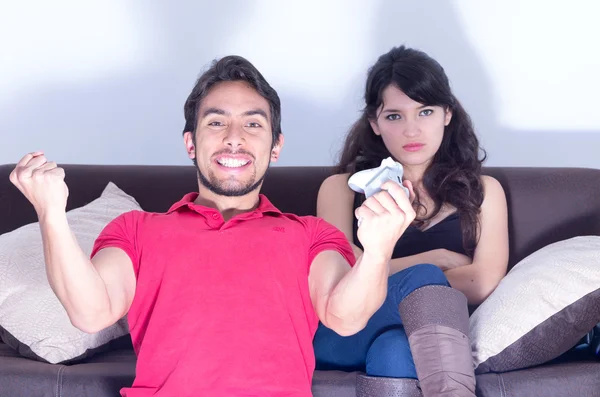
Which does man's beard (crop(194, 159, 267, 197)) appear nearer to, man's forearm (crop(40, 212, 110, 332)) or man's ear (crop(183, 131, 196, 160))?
man's ear (crop(183, 131, 196, 160))

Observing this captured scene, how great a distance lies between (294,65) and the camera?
294 cm

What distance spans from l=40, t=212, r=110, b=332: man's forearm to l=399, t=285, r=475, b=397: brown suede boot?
0.66 meters

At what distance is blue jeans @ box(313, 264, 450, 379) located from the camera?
1.75 metres

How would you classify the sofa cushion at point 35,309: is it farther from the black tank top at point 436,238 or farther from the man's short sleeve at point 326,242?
the black tank top at point 436,238

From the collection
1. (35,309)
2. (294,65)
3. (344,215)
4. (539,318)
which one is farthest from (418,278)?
(294,65)

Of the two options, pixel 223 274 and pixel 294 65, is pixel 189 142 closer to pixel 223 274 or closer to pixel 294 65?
pixel 223 274

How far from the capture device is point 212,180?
6.14ft

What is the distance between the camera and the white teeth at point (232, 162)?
1.86 meters

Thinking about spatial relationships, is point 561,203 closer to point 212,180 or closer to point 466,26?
point 466,26

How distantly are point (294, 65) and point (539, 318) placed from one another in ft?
4.73

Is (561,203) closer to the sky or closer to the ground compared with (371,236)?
closer to the ground

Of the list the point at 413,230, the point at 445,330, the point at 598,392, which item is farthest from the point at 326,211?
the point at 598,392

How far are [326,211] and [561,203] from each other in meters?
0.74

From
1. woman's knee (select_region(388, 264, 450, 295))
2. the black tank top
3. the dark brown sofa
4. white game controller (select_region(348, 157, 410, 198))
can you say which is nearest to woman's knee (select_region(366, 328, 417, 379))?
woman's knee (select_region(388, 264, 450, 295))
